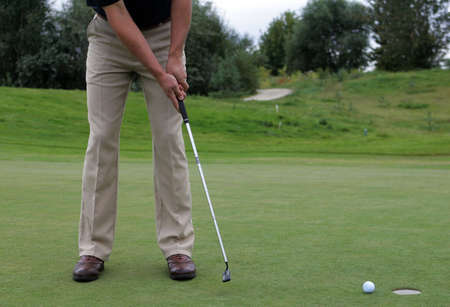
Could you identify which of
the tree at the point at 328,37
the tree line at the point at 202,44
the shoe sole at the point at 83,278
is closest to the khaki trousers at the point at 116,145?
the shoe sole at the point at 83,278

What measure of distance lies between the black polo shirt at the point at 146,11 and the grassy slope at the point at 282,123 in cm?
1041

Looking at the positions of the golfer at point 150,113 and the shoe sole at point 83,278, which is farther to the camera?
the golfer at point 150,113

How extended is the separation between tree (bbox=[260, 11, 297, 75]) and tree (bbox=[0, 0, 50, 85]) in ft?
102

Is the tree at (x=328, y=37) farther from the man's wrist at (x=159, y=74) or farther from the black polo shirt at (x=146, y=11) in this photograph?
the man's wrist at (x=159, y=74)

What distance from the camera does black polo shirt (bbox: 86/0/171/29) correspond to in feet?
9.43

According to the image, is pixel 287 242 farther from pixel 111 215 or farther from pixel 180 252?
pixel 111 215

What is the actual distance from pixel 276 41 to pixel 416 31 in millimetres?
30899

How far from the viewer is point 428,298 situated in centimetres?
214

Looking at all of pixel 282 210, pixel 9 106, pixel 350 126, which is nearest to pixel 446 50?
pixel 350 126

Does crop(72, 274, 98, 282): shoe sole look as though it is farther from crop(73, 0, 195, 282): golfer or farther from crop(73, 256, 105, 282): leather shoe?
crop(73, 0, 195, 282): golfer

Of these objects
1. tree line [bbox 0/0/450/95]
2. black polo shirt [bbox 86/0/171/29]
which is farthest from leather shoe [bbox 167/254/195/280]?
tree line [bbox 0/0/450/95]

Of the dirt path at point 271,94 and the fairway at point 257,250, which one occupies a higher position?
the dirt path at point 271,94

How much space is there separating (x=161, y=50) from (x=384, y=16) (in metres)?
39.7

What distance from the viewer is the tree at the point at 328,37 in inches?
2125
